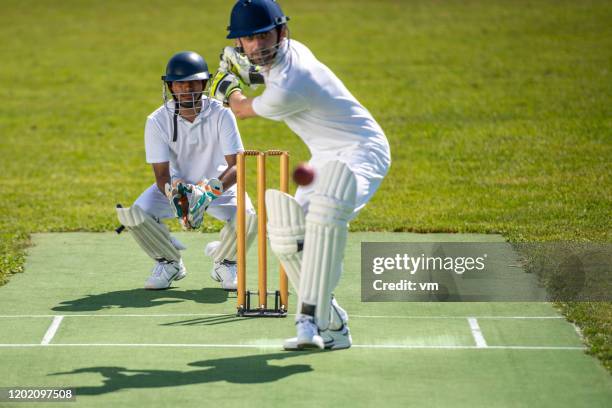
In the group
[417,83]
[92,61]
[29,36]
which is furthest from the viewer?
[29,36]

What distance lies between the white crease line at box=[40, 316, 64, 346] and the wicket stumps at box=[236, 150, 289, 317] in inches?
42.2

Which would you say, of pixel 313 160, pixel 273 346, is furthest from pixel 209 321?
pixel 313 160

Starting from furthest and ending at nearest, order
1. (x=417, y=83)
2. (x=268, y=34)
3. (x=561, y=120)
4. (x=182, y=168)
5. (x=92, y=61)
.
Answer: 1. (x=92, y=61)
2. (x=417, y=83)
3. (x=561, y=120)
4. (x=182, y=168)
5. (x=268, y=34)

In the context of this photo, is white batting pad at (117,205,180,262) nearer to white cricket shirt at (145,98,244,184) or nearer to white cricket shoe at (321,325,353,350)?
white cricket shirt at (145,98,244,184)

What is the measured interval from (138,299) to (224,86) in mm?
1687

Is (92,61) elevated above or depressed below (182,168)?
below

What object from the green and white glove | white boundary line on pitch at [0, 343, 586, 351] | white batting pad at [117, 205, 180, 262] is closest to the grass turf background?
white boundary line on pitch at [0, 343, 586, 351]

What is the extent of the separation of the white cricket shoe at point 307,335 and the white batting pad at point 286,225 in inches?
13.6

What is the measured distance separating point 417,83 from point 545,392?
42.8ft

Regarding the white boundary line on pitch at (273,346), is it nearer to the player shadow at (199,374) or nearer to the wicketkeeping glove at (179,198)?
the player shadow at (199,374)

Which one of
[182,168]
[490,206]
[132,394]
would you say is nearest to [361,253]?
[182,168]

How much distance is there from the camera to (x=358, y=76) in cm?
1875

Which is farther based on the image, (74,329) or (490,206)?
(490,206)

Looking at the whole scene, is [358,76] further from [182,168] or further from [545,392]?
[545,392]
